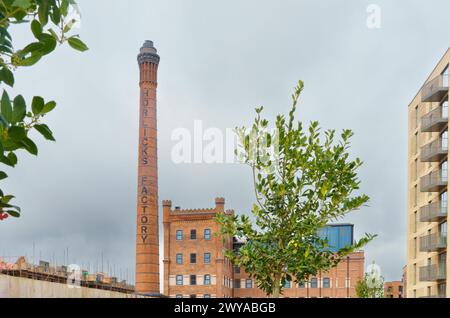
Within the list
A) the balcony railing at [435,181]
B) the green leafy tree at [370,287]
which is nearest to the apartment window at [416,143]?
the balcony railing at [435,181]

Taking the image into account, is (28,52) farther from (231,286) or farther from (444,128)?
(231,286)

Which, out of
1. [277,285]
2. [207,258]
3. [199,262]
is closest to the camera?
[277,285]

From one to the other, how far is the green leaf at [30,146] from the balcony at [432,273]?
44.8 m

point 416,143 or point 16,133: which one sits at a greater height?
point 416,143

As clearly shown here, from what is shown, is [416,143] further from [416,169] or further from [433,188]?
[433,188]

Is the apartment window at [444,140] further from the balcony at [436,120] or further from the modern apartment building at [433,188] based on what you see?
the balcony at [436,120]

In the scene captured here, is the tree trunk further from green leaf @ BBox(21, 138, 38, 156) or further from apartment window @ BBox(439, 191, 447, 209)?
apartment window @ BBox(439, 191, 447, 209)

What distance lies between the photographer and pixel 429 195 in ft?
152

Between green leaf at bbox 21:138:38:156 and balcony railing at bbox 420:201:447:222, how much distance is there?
45062 mm

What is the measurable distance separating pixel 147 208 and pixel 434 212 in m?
34.4

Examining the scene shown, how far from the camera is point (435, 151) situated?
43.8m

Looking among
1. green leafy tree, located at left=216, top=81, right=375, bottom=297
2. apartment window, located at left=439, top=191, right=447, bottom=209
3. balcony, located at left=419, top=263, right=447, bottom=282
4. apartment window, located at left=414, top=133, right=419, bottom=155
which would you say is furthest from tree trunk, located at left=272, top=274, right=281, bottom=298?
apartment window, located at left=414, top=133, right=419, bottom=155

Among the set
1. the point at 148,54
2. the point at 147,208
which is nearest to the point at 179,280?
the point at 147,208
